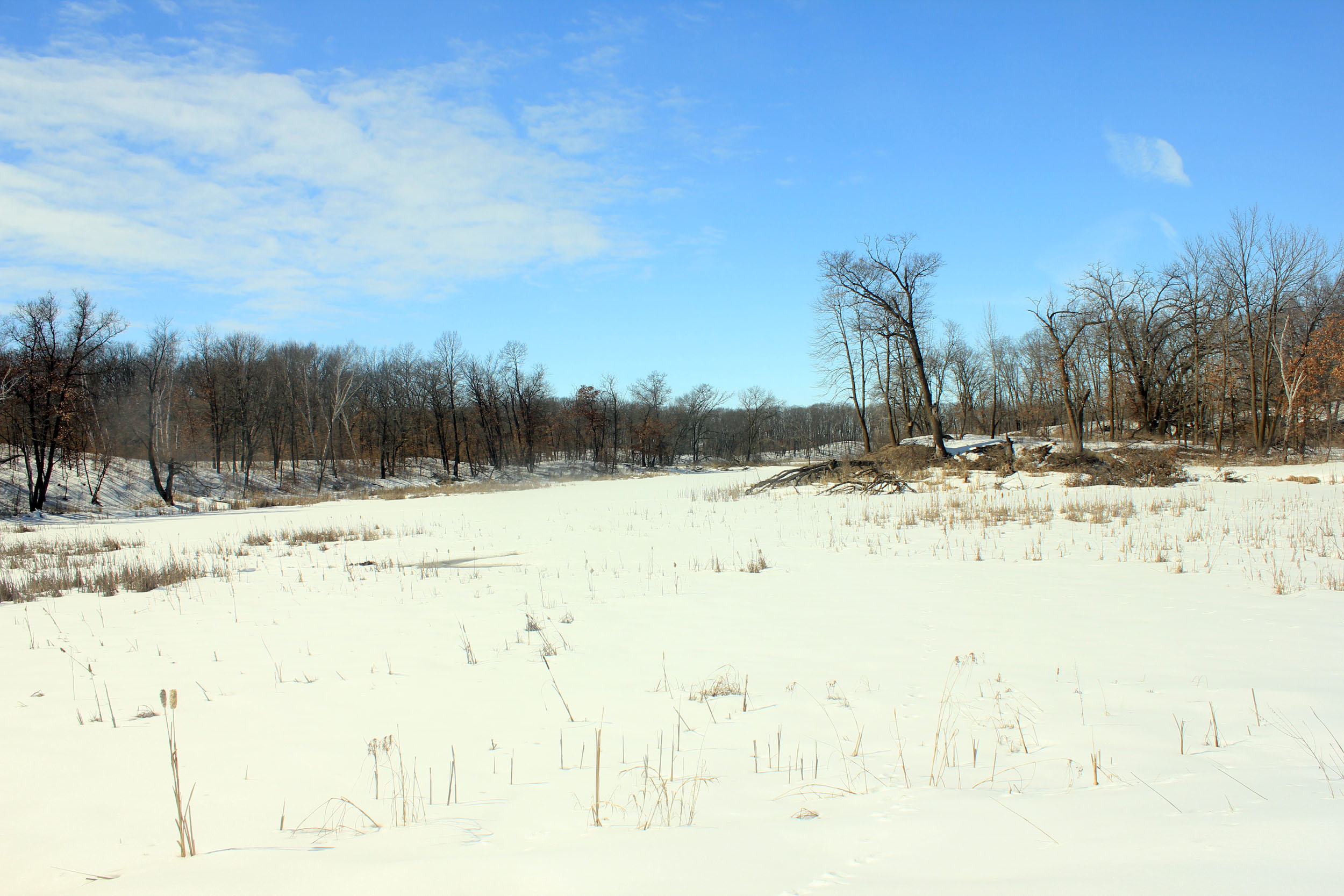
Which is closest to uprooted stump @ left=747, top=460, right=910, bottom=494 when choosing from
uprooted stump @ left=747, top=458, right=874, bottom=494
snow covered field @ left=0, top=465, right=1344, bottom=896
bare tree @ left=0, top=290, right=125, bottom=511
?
uprooted stump @ left=747, top=458, right=874, bottom=494

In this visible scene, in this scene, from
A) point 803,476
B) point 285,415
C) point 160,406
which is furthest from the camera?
point 285,415

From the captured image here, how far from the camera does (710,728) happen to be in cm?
432

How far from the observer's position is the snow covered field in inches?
95.9

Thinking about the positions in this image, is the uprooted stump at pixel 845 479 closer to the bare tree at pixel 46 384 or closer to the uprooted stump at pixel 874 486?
the uprooted stump at pixel 874 486

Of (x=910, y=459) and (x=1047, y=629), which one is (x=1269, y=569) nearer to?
(x=1047, y=629)

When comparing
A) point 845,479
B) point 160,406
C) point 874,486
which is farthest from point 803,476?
point 160,406

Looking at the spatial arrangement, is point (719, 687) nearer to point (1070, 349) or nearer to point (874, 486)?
point (874, 486)

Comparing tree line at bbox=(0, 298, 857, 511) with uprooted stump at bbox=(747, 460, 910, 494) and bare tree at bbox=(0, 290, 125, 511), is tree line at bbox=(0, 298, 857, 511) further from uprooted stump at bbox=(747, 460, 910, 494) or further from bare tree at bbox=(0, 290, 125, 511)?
uprooted stump at bbox=(747, 460, 910, 494)

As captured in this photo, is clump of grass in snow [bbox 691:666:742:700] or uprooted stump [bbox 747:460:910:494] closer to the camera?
clump of grass in snow [bbox 691:666:742:700]

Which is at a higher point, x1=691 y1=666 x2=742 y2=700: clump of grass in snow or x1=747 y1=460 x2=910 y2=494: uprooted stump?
x1=747 y1=460 x2=910 y2=494: uprooted stump

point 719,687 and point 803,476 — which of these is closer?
point 719,687

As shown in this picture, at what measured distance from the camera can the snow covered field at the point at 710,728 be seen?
2436 mm

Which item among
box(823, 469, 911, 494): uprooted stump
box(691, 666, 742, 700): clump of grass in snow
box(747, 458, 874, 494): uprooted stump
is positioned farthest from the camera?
box(747, 458, 874, 494): uprooted stump

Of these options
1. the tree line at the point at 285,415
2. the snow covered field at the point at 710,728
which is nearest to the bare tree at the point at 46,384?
the tree line at the point at 285,415
